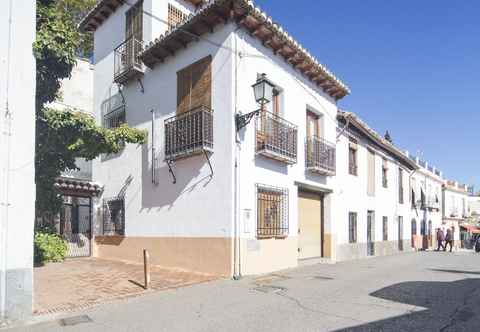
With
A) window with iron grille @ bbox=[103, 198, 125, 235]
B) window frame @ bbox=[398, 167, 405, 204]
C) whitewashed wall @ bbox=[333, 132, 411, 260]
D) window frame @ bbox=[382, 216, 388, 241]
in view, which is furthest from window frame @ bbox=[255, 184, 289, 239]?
window frame @ bbox=[398, 167, 405, 204]

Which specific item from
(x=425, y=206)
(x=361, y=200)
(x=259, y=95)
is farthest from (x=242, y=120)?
(x=425, y=206)

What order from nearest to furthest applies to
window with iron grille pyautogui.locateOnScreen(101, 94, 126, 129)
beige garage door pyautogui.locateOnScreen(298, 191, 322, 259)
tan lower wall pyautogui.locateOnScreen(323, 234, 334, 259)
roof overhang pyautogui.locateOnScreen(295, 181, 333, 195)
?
roof overhang pyautogui.locateOnScreen(295, 181, 333, 195) < beige garage door pyautogui.locateOnScreen(298, 191, 322, 259) < tan lower wall pyautogui.locateOnScreen(323, 234, 334, 259) < window with iron grille pyautogui.locateOnScreen(101, 94, 126, 129)

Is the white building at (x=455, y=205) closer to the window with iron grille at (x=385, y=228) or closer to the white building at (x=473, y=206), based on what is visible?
the white building at (x=473, y=206)

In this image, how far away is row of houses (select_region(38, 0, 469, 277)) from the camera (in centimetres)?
984

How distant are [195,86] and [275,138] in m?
2.67

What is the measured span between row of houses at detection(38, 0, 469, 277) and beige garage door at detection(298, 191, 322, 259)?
7 centimetres

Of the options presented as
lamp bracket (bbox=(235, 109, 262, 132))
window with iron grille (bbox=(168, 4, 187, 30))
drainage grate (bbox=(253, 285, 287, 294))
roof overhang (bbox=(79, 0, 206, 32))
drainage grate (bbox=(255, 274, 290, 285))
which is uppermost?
roof overhang (bbox=(79, 0, 206, 32))

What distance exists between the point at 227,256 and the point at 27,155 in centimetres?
512

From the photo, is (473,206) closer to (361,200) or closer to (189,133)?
(361,200)

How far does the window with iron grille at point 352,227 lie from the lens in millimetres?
15562

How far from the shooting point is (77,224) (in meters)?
14.7

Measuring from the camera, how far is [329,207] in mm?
13820

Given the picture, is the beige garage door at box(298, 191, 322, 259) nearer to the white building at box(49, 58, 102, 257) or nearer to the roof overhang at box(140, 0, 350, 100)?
the roof overhang at box(140, 0, 350, 100)

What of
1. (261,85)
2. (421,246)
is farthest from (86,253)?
(421,246)
